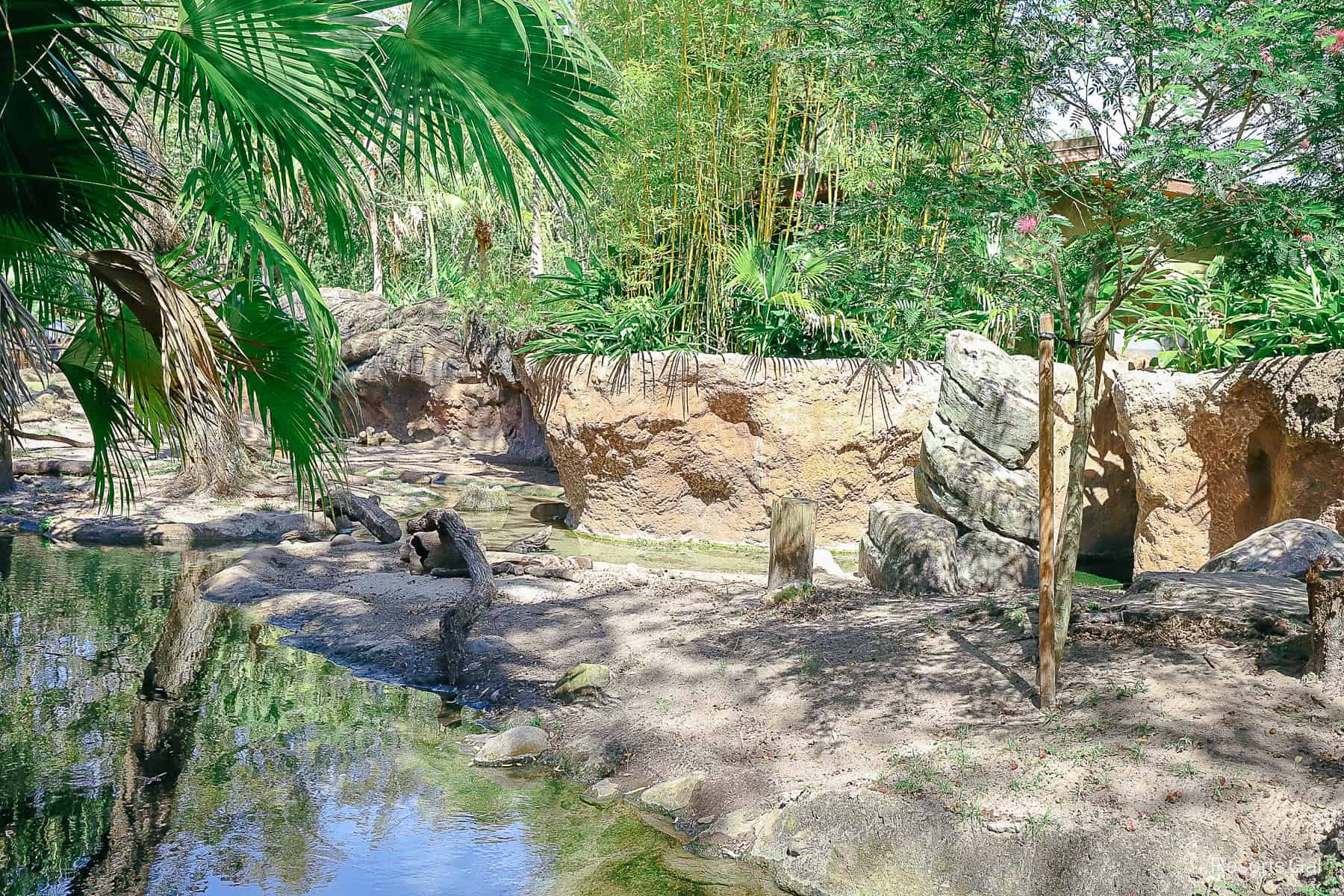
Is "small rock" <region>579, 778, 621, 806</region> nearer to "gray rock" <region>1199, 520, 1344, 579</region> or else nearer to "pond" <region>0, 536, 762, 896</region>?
"pond" <region>0, 536, 762, 896</region>

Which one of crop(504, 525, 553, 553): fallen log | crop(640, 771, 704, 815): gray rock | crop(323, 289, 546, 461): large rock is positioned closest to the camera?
crop(640, 771, 704, 815): gray rock

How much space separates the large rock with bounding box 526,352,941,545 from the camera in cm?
1089

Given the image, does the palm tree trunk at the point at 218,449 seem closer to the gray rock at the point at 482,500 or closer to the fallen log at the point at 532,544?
the fallen log at the point at 532,544

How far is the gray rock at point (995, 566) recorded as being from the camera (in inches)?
312

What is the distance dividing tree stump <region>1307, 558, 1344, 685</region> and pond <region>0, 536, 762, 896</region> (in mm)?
2577

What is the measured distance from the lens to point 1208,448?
834 cm

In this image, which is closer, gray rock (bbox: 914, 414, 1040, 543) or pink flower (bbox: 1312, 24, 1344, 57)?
pink flower (bbox: 1312, 24, 1344, 57)

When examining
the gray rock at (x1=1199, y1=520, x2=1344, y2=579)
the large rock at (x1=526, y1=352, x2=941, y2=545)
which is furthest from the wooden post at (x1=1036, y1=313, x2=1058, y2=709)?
the large rock at (x1=526, y1=352, x2=941, y2=545)

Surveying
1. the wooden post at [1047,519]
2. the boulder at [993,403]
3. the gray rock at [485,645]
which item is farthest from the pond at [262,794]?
the boulder at [993,403]

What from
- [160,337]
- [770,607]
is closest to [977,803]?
[770,607]

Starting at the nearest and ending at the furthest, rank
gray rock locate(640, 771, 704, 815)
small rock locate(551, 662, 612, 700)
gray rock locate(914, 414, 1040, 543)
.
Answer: gray rock locate(640, 771, 704, 815), small rock locate(551, 662, 612, 700), gray rock locate(914, 414, 1040, 543)

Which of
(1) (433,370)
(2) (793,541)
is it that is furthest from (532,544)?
(1) (433,370)

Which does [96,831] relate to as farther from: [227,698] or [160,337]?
[160,337]

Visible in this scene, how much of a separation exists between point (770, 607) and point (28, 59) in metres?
5.13
